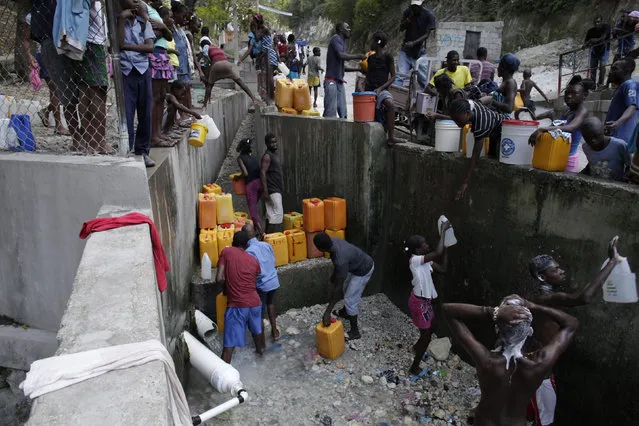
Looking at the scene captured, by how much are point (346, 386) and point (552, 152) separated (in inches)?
134

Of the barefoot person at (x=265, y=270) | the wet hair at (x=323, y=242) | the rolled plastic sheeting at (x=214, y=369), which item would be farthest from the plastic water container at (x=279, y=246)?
the rolled plastic sheeting at (x=214, y=369)

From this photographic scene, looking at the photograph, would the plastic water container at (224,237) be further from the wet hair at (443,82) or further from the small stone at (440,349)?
the wet hair at (443,82)

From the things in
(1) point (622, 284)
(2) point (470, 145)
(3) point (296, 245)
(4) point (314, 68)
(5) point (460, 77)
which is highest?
(4) point (314, 68)

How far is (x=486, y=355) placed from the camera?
307 centimetres

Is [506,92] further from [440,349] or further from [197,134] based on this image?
[197,134]

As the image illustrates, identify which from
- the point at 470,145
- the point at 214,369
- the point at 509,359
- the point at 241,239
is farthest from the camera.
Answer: the point at 241,239

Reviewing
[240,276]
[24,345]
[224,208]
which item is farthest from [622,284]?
[224,208]

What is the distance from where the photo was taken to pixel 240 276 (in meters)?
5.33

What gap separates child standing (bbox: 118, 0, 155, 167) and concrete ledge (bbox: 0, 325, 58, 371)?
1780mm

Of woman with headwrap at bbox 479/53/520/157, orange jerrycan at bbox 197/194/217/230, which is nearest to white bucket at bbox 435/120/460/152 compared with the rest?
woman with headwrap at bbox 479/53/520/157

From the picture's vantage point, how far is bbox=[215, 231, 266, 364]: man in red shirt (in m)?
5.34

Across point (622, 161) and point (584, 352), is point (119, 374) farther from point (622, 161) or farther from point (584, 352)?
point (622, 161)

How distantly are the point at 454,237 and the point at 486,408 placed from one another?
97.3 inches

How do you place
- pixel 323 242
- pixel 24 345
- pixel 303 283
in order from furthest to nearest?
pixel 303 283 → pixel 323 242 → pixel 24 345
